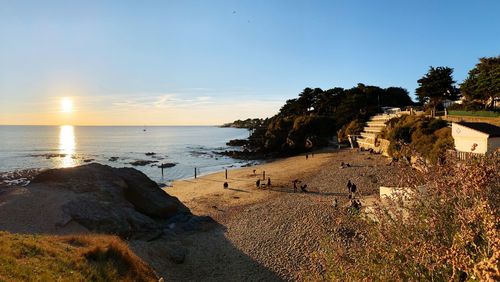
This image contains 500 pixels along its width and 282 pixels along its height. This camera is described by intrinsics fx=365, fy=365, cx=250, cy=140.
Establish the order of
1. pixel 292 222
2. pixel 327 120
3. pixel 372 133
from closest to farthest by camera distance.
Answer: pixel 292 222, pixel 372 133, pixel 327 120

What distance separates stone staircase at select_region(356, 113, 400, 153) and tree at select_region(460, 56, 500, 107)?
1237cm

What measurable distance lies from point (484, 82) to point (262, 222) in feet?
127

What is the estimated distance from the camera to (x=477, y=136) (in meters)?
31.8

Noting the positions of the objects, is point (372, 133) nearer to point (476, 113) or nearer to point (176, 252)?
point (476, 113)

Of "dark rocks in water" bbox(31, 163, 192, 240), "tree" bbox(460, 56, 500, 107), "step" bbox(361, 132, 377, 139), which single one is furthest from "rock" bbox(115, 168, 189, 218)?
"step" bbox(361, 132, 377, 139)

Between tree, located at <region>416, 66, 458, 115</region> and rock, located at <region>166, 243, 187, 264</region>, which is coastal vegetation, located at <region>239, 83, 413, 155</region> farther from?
rock, located at <region>166, 243, 187, 264</region>

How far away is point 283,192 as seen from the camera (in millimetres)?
38375

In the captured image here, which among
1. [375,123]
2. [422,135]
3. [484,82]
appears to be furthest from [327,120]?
[422,135]

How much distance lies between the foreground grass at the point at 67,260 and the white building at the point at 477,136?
26.8 m

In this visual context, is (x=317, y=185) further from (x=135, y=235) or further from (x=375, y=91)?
(x=375, y=91)

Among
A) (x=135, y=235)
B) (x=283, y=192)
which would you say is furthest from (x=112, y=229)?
(x=283, y=192)

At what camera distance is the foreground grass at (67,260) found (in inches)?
474

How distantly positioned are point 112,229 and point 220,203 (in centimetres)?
1404

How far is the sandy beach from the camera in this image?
20250mm
